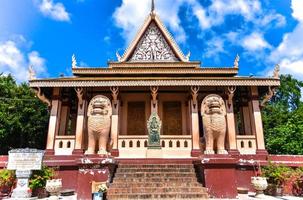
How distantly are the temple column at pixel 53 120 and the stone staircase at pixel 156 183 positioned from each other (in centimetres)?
331

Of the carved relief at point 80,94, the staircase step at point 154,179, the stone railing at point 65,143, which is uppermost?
the carved relief at point 80,94

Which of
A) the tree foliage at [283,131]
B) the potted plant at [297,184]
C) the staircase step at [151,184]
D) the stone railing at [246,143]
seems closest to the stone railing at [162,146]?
the stone railing at [246,143]

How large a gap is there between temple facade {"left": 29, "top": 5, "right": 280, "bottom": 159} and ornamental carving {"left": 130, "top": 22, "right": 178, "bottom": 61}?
0.14 m

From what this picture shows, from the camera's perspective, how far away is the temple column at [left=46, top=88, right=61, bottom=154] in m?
10.4

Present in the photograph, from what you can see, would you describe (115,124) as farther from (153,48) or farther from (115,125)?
(153,48)

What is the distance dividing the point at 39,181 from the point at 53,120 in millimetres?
3454

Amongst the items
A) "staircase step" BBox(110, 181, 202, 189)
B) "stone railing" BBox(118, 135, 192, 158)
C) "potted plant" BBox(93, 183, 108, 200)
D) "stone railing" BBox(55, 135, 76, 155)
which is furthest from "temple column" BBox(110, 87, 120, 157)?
"potted plant" BBox(93, 183, 108, 200)

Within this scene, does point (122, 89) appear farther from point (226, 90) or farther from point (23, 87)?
point (23, 87)

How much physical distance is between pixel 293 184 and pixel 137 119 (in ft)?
22.0

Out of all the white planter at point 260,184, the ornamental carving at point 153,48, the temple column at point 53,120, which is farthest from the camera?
the ornamental carving at point 153,48

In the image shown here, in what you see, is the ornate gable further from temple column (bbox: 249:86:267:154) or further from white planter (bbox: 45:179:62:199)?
white planter (bbox: 45:179:62:199)

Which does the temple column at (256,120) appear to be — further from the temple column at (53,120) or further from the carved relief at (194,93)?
the temple column at (53,120)

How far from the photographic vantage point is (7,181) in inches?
313

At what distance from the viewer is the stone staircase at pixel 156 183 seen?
703 centimetres
